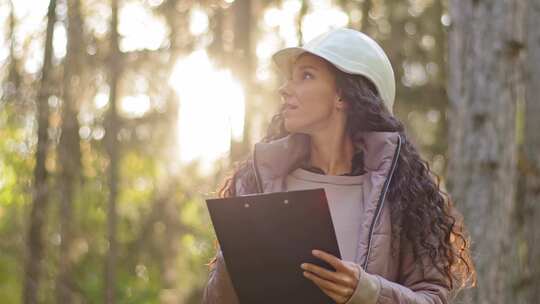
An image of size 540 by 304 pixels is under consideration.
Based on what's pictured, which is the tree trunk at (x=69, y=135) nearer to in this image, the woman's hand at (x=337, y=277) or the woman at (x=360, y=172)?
the woman at (x=360, y=172)

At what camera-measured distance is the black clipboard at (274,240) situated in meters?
3.00

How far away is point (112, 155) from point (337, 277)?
786 centimetres

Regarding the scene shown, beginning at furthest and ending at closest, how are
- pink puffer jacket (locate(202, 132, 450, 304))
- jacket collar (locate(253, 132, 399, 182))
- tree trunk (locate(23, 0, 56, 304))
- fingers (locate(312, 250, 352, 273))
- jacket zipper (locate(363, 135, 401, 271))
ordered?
tree trunk (locate(23, 0, 56, 304)) < jacket collar (locate(253, 132, 399, 182)) < jacket zipper (locate(363, 135, 401, 271)) < pink puffer jacket (locate(202, 132, 450, 304)) < fingers (locate(312, 250, 352, 273))

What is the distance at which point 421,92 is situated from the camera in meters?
13.5

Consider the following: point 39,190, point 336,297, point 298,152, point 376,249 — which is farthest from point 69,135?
point 336,297

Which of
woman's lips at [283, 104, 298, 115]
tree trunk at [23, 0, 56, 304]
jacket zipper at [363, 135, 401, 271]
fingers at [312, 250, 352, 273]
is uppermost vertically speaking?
woman's lips at [283, 104, 298, 115]

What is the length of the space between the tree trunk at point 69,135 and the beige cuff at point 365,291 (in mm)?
8151

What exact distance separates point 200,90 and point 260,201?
1048cm

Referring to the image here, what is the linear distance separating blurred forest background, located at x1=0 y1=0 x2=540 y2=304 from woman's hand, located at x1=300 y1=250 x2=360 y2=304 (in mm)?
5242

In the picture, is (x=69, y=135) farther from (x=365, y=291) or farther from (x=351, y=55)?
(x=365, y=291)

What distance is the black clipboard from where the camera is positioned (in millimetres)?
3004

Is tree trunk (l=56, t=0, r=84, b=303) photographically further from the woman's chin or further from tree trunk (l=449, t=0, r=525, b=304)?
the woman's chin

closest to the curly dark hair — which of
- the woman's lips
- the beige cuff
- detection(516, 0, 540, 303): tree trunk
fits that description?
the woman's lips

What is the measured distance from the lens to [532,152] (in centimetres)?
984
